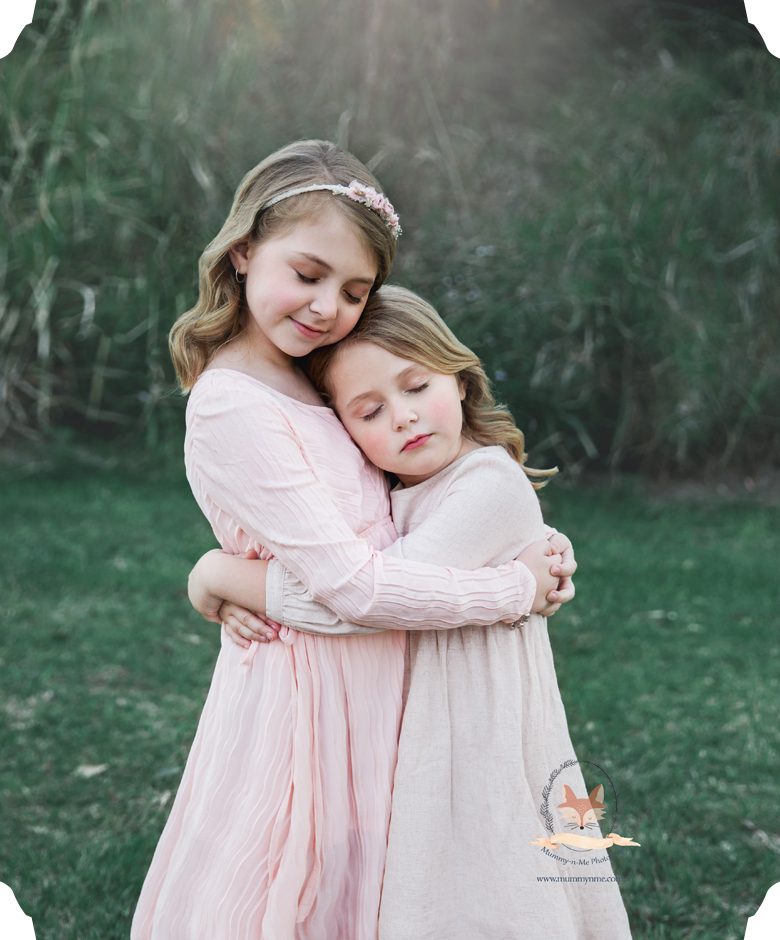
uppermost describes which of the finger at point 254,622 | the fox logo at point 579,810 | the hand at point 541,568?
the hand at point 541,568

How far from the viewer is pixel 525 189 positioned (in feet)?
7.49

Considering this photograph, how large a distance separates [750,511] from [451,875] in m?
1.38

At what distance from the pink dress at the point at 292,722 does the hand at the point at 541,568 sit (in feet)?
0.11

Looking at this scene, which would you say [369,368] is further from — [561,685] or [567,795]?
[561,685]

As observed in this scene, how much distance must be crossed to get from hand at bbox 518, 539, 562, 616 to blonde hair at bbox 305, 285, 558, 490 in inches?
5.7

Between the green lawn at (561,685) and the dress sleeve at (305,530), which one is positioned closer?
the dress sleeve at (305,530)

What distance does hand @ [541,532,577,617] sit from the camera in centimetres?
→ 151

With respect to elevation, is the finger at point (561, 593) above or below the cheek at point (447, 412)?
below

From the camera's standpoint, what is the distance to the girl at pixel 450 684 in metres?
1.45

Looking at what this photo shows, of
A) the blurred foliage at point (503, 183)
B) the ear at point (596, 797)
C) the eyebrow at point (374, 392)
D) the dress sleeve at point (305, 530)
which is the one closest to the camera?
the dress sleeve at point (305, 530)

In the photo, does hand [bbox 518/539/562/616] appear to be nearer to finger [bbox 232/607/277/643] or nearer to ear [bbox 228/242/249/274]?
finger [bbox 232/607/277/643]

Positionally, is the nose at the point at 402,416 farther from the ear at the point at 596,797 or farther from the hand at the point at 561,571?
the ear at the point at 596,797

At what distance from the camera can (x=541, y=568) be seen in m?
1.49

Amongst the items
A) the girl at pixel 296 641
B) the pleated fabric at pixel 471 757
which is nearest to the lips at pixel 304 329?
the girl at pixel 296 641
